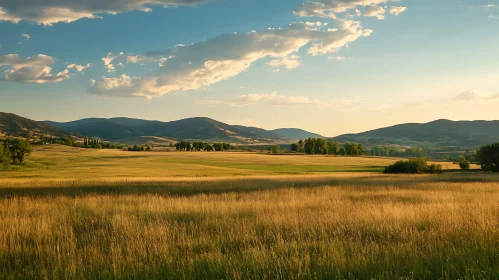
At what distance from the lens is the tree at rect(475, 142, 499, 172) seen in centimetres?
7775

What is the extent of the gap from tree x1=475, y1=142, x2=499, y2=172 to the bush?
37.7 feet

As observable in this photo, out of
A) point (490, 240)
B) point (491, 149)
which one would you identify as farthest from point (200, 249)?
point (491, 149)

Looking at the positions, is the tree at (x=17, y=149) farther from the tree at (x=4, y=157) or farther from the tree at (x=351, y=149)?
the tree at (x=351, y=149)

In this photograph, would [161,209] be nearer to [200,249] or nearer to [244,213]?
[244,213]

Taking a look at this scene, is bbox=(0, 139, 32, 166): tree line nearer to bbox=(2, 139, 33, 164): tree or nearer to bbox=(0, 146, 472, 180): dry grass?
bbox=(2, 139, 33, 164): tree

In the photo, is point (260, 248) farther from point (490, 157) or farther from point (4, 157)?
point (4, 157)

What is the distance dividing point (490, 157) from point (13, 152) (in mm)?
112882

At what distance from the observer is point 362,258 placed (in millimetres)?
6324

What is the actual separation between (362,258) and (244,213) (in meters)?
6.58

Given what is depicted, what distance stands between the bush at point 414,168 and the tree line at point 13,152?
8602 centimetres

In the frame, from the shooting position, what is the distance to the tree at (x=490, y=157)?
255 ft

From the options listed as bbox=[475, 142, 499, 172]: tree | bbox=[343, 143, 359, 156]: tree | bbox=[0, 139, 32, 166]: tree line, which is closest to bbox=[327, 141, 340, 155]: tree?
bbox=[343, 143, 359, 156]: tree

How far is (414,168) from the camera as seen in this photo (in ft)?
253

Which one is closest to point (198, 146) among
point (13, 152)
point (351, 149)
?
point (351, 149)
